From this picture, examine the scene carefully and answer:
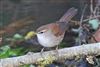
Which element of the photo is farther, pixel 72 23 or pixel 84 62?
pixel 72 23

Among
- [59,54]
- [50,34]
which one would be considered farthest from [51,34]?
[59,54]

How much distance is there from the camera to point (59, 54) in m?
4.78

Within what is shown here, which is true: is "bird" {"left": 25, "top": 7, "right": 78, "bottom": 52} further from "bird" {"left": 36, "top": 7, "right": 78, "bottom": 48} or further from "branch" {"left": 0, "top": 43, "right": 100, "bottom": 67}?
"branch" {"left": 0, "top": 43, "right": 100, "bottom": 67}

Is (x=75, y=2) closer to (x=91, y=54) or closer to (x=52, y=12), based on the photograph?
(x=52, y=12)

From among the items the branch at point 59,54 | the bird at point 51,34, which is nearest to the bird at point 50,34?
the bird at point 51,34

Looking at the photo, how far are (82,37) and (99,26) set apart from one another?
1.43 ft

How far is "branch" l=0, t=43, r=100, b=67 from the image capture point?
4.67 m

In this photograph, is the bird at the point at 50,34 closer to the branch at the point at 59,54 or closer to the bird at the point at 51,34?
the bird at the point at 51,34

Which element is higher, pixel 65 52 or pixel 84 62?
pixel 65 52

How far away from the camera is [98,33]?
561 centimetres

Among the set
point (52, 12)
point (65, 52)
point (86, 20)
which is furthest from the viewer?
point (52, 12)

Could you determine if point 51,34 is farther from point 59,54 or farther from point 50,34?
point 59,54

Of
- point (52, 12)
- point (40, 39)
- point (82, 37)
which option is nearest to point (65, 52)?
point (40, 39)

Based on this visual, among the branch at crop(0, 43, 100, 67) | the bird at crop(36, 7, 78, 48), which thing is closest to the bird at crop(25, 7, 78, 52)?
the bird at crop(36, 7, 78, 48)
